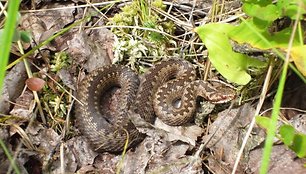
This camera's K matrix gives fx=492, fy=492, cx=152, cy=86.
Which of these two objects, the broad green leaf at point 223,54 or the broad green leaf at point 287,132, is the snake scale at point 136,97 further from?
the broad green leaf at point 287,132

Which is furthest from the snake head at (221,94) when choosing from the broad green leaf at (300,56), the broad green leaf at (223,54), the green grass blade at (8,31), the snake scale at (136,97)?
the green grass blade at (8,31)

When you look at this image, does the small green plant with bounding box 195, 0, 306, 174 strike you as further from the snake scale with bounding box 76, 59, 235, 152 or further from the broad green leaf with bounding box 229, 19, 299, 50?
the snake scale with bounding box 76, 59, 235, 152

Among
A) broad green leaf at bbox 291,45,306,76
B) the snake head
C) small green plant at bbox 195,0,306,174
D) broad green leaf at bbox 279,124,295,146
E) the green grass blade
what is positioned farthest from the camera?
the snake head

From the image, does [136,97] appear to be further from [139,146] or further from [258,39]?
[258,39]

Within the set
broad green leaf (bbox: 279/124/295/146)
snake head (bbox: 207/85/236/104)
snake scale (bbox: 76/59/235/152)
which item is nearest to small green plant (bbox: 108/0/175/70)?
snake scale (bbox: 76/59/235/152)

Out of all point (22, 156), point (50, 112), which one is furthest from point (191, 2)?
point (22, 156)
